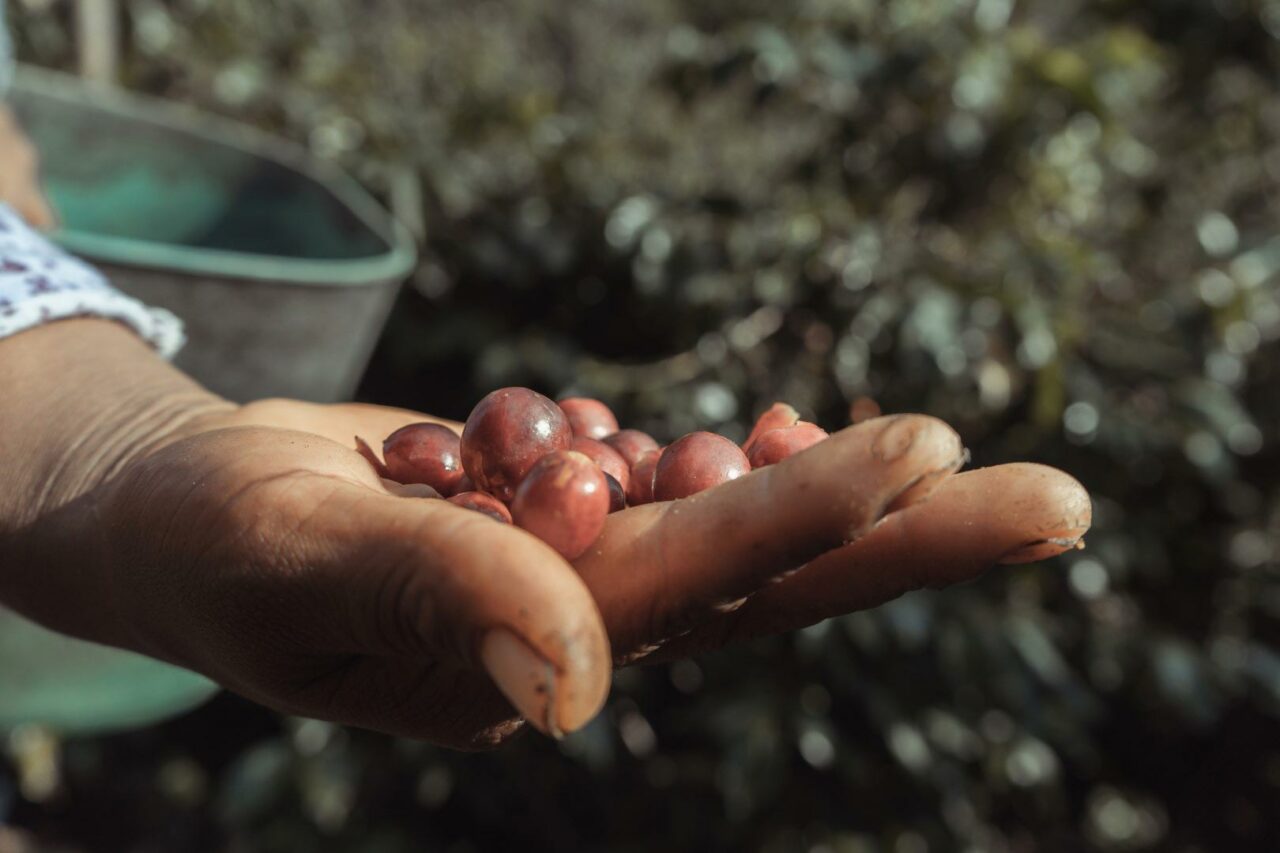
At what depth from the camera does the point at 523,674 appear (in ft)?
2.32

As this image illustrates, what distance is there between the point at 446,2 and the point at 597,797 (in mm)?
3362

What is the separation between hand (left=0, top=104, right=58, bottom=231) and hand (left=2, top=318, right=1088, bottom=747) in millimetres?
654

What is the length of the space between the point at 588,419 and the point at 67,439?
21.8 inches

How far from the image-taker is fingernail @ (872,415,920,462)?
0.80 meters

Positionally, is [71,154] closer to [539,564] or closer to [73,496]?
[73,496]

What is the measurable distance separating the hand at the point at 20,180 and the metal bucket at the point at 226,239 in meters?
0.11

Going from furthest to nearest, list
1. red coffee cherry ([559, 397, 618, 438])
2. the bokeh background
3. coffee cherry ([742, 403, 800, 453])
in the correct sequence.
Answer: the bokeh background → red coffee cherry ([559, 397, 618, 438]) → coffee cherry ([742, 403, 800, 453])

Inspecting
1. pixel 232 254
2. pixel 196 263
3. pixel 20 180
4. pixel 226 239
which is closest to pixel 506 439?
pixel 196 263

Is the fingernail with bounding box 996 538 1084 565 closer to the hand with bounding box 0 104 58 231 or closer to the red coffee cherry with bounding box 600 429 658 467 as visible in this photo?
the red coffee cherry with bounding box 600 429 658 467

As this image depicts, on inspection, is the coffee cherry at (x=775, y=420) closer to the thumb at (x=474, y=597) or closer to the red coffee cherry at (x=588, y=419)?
the red coffee cherry at (x=588, y=419)

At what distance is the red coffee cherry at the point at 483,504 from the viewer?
966 millimetres

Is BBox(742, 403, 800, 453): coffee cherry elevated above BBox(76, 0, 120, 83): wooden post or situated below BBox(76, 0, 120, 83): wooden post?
above

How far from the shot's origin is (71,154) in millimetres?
1974

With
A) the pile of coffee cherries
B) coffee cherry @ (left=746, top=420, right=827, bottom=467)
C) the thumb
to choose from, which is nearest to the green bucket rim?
the pile of coffee cherries
